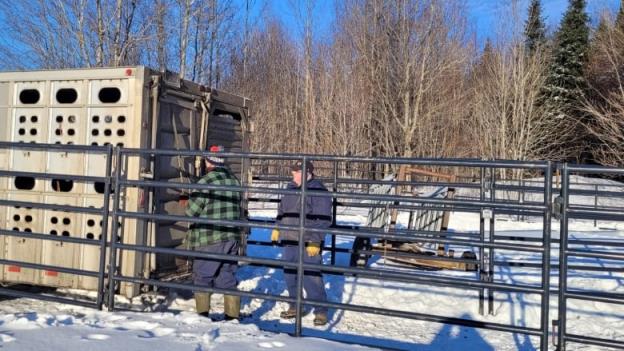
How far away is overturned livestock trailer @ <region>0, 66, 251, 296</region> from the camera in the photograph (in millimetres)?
5641

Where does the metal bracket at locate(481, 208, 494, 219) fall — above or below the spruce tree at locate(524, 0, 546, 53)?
below

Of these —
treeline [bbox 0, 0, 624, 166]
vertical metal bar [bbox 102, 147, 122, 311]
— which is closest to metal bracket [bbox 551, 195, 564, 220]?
vertical metal bar [bbox 102, 147, 122, 311]

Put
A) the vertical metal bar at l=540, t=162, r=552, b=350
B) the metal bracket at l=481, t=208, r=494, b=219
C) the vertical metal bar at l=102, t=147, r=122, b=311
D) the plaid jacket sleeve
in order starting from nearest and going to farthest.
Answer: the vertical metal bar at l=540, t=162, r=552, b=350 < the vertical metal bar at l=102, t=147, r=122, b=311 < the plaid jacket sleeve < the metal bracket at l=481, t=208, r=494, b=219

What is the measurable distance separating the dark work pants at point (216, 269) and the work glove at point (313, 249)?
798mm

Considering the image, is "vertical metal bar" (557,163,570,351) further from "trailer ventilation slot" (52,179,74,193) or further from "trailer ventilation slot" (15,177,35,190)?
"trailer ventilation slot" (15,177,35,190)

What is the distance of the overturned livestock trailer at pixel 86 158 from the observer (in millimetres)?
5641

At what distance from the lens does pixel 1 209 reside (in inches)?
246

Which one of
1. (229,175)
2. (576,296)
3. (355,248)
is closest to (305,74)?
(355,248)

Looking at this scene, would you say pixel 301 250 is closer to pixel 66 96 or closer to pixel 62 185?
pixel 62 185

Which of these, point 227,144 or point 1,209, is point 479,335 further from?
point 1,209

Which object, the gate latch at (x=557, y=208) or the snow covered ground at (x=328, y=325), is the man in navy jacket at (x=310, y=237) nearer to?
the snow covered ground at (x=328, y=325)

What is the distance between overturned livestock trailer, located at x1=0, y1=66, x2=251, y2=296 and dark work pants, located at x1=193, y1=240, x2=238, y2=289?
639mm

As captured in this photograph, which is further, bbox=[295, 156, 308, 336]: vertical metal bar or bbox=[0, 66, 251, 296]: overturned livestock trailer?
bbox=[0, 66, 251, 296]: overturned livestock trailer

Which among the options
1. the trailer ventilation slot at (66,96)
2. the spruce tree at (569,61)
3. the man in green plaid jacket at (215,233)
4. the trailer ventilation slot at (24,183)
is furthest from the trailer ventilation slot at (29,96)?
the spruce tree at (569,61)
